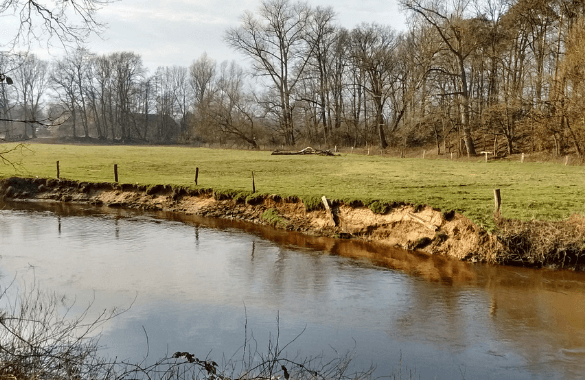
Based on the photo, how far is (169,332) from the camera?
935cm

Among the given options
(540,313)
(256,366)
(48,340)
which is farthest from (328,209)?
(48,340)

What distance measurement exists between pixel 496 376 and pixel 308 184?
1741 cm

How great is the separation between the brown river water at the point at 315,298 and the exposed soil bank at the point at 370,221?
575 millimetres

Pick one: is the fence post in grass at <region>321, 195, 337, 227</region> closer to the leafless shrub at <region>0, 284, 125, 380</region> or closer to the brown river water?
the brown river water

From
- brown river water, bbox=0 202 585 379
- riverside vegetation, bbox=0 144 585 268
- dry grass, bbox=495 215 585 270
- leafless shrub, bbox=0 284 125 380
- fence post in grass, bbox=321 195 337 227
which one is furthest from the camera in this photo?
fence post in grass, bbox=321 195 337 227

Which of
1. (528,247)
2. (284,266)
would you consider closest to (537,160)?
(528,247)

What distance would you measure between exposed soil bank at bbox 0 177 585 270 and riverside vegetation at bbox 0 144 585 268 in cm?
4

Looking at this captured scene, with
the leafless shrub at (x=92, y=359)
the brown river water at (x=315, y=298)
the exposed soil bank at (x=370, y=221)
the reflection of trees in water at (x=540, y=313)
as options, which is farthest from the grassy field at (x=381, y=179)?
the leafless shrub at (x=92, y=359)

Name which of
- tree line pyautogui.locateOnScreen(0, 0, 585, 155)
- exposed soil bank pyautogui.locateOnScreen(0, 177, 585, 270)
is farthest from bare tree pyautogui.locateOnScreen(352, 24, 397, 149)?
exposed soil bank pyautogui.locateOnScreen(0, 177, 585, 270)

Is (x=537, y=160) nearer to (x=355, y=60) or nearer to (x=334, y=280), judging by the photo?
(x=355, y=60)

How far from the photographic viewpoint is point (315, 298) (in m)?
11.7

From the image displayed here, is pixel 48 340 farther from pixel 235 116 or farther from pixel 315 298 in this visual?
pixel 235 116

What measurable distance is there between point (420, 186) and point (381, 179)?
3937 mm

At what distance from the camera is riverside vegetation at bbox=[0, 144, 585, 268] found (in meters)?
14.5
